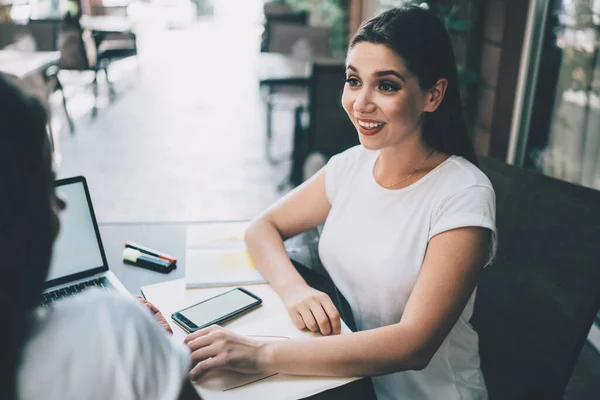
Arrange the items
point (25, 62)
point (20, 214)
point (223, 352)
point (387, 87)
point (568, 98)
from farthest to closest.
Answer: point (25, 62)
point (568, 98)
point (387, 87)
point (223, 352)
point (20, 214)

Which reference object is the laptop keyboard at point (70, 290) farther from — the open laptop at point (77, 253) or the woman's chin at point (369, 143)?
the woman's chin at point (369, 143)

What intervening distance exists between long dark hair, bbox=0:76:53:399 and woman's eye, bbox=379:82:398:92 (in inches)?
28.9

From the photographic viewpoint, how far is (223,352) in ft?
2.77

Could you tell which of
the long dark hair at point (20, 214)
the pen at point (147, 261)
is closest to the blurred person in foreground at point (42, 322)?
the long dark hair at point (20, 214)

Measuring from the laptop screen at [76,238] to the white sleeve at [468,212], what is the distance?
68 centimetres

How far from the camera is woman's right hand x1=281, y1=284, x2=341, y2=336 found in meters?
0.95

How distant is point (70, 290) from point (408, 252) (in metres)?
0.67

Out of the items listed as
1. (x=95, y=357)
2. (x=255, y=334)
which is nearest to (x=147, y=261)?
(x=255, y=334)

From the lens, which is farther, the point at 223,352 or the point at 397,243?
the point at 397,243

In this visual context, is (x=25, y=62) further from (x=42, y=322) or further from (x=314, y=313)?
(x=42, y=322)

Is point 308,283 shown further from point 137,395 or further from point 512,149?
point 512,149

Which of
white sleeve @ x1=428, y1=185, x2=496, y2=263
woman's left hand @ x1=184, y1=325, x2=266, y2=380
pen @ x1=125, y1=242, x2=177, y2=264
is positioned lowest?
pen @ x1=125, y1=242, x2=177, y2=264

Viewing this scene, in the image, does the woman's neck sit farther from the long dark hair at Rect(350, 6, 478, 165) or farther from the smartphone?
the smartphone

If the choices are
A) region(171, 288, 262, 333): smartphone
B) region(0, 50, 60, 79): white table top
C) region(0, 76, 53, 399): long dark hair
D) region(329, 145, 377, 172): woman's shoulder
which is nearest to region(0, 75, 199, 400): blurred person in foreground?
region(0, 76, 53, 399): long dark hair
